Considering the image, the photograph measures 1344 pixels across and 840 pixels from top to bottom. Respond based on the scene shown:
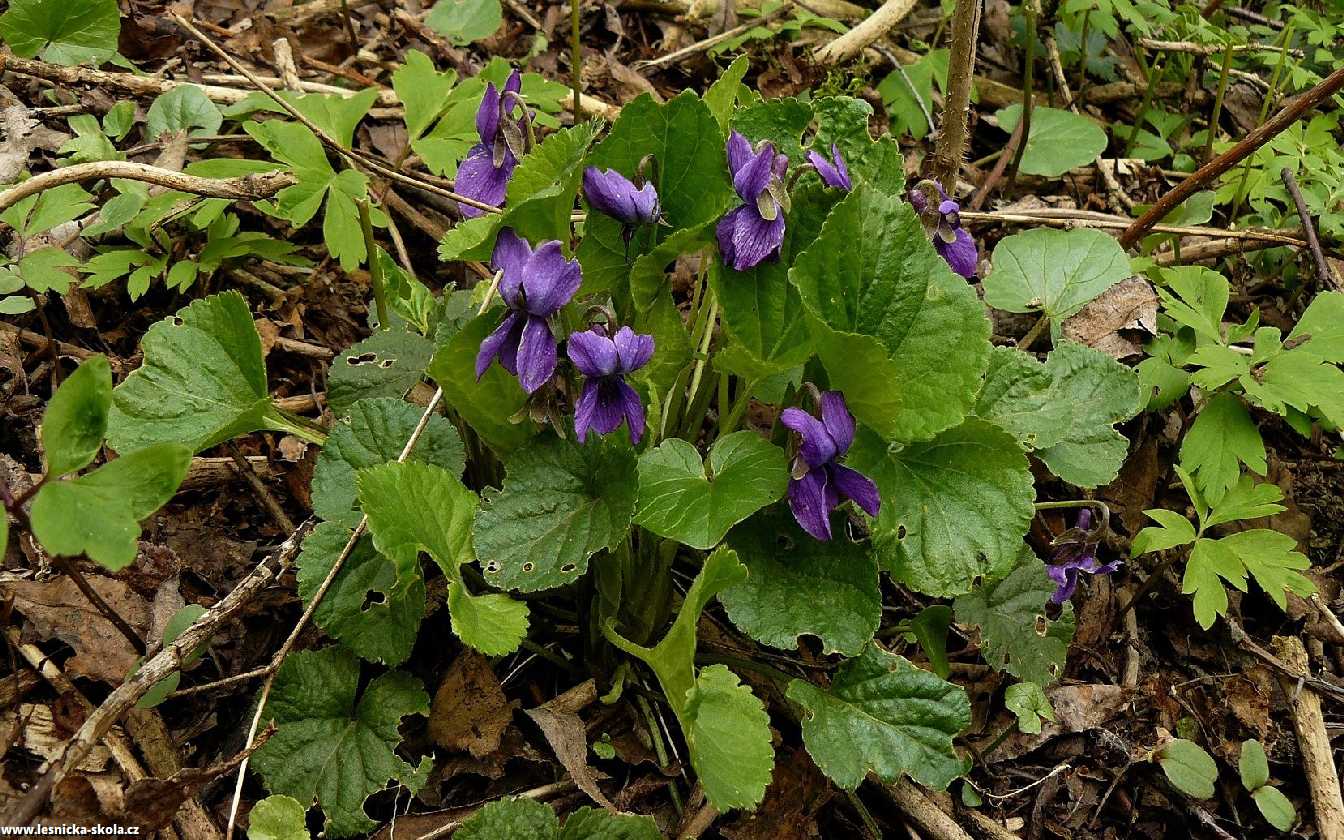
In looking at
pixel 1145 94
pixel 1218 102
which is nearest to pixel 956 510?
pixel 1218 102

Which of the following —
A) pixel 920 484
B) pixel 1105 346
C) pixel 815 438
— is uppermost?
pixel 815 438

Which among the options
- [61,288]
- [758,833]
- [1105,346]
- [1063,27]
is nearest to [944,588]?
[758,833]

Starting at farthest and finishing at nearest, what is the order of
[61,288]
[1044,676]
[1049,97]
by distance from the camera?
[1049,97], [61,288], [1044,676]

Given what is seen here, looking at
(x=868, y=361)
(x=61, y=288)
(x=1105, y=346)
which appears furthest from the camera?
(x=1105, y=346)

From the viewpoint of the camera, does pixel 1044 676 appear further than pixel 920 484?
Yes

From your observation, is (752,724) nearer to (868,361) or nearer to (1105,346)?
(868,361)

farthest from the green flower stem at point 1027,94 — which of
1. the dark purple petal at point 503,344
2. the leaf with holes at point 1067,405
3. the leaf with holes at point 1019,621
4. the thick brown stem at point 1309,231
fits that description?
the dark purple petal at point 503,344

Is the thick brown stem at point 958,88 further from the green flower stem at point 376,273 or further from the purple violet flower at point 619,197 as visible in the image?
the green flower stem at point 376,273

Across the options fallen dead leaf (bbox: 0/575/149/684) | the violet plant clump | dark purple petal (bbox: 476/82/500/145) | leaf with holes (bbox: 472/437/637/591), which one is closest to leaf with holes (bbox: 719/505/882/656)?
the violet plant clump
